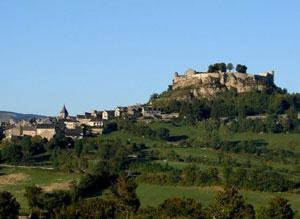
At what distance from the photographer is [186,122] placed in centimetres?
12619

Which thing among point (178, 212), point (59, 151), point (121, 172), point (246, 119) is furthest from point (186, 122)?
point (178, 212)

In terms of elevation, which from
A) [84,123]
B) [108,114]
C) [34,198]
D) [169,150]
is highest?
[108,114]

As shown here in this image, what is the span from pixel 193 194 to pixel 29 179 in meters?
19.3

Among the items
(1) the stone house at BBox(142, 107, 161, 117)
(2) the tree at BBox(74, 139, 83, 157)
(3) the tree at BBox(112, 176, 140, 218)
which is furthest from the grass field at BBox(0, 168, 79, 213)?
(1) the stone house at BBox(142, 107, 161, 117)

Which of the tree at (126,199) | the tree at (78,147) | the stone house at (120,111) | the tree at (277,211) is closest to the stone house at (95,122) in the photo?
the stone house at (120,111)

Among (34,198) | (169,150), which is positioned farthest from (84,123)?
(34,198)

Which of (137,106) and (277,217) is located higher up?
(137,106)

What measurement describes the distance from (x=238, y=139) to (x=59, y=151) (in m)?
25.1

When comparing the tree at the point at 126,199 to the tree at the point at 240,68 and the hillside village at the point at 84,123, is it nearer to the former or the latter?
the hillside village at the point at 84,123

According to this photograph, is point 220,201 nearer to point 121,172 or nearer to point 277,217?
point 277,217

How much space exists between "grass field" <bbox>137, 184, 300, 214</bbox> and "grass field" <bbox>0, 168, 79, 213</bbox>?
8711mm

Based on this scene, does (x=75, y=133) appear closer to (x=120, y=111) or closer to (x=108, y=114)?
(x=108, y=114)

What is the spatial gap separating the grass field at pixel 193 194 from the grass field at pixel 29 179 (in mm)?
8711

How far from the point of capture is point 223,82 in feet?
455
